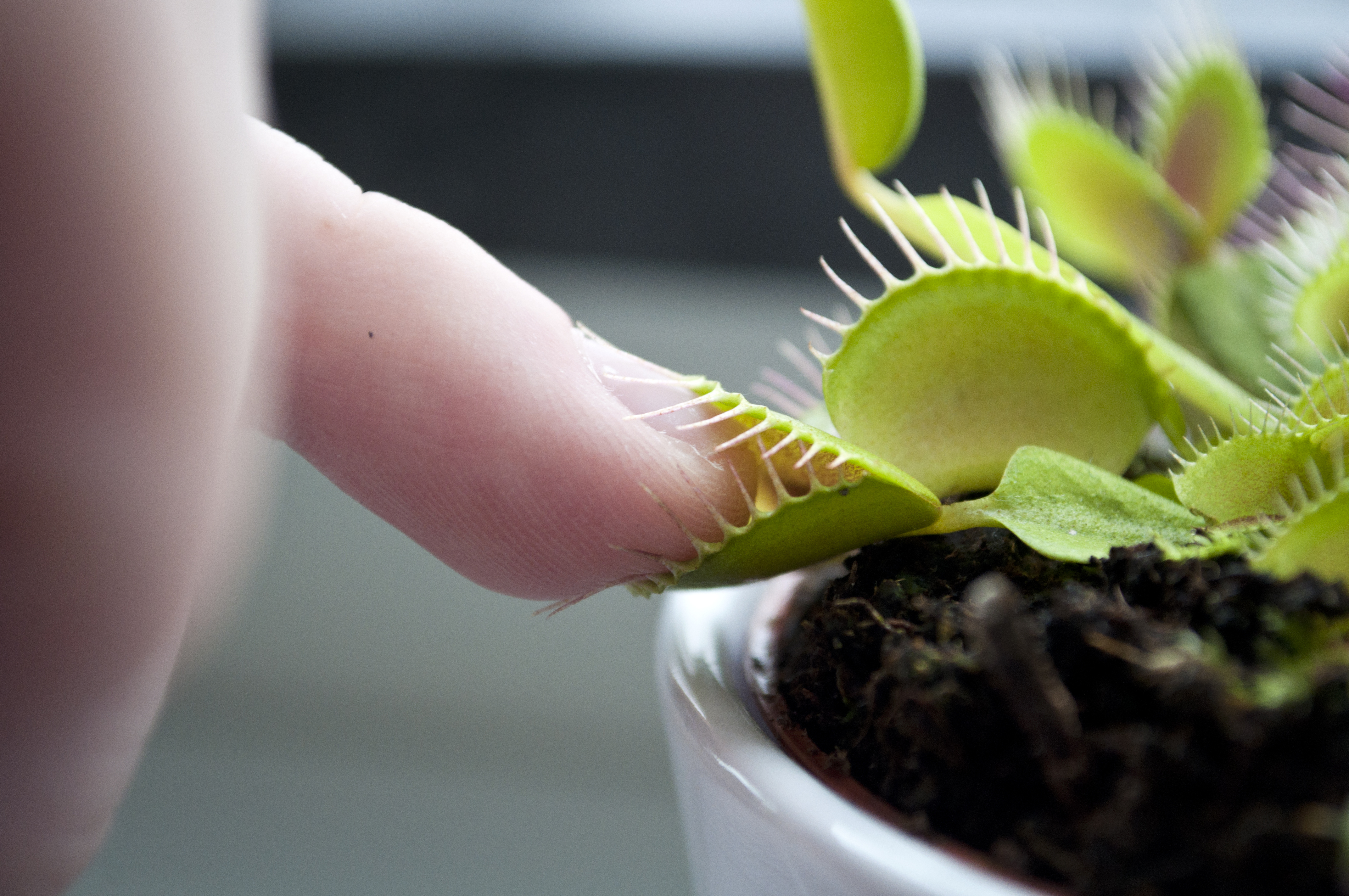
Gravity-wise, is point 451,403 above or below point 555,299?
above

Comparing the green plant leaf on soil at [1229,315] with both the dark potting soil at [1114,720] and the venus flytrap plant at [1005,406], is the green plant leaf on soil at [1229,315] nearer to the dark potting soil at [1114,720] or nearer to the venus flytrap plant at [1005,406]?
the venus flytrap plant at [1005,406]

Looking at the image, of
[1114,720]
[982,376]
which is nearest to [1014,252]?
[982,376]

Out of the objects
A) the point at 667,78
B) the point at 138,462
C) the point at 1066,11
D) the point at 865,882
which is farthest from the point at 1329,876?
the point at 1066,11

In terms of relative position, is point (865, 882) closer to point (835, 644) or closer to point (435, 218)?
point (835, 644)

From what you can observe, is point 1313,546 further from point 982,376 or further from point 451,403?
point 451,403

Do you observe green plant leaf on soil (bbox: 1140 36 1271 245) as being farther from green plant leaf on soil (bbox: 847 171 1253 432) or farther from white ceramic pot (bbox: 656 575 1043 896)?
white ceramic pot (bbox: 656 575 1043 896)

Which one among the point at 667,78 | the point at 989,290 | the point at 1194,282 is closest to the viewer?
the point at 989,290
